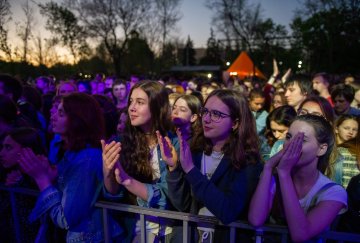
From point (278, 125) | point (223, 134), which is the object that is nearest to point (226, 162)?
point (223, 134)

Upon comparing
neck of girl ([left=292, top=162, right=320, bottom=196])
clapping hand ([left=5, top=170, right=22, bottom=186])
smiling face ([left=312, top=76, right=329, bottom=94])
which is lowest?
clapping hand ([left=5, top=170, right=22, bottom=186])

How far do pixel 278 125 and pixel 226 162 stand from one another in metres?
1.94

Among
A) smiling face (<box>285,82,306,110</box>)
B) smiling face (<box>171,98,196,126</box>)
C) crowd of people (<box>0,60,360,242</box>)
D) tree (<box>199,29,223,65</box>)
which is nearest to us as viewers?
crowd of people (<box>0,60,360,242</box>)

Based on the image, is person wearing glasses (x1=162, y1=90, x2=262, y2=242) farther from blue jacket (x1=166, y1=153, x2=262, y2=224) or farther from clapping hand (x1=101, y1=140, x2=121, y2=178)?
clapping hand (x1=101, y1=140, x2=121, y2=178)

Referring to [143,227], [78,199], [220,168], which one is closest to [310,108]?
[220,168]

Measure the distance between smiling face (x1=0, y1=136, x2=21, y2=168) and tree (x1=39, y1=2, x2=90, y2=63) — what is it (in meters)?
28.1

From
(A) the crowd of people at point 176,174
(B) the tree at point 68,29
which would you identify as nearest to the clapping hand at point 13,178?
(A) the crowd of people at point 176,174

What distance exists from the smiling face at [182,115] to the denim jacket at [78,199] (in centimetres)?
201

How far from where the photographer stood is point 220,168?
2301mm

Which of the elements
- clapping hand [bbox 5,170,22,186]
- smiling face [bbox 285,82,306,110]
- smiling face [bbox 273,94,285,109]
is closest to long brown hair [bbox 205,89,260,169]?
clapping hand [bbox 5,170,22,186]

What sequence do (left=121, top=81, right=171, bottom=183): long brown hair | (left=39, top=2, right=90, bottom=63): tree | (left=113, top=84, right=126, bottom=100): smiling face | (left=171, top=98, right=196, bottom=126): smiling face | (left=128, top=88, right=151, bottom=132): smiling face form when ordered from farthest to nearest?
(left=39, top=2, right=90, bottom=63): tree, (left=113, top=84, right=126, bottom=100): smiling face, (left=171, top=98, right=196, bottom=126): smiling face, (left=128, top=88, right=151, bottom=132): smiling face, (left=121, top=81, right=171, bottom=183): long brown hair

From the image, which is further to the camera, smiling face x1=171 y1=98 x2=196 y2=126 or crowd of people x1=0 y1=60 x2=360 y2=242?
smiling face x1=171 y1=98 x2=196 y2=126

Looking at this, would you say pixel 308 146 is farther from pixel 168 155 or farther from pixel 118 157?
pixel 118 157

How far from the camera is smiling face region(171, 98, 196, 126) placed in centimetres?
435
